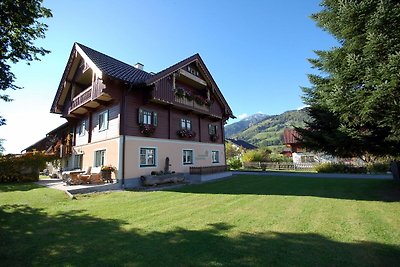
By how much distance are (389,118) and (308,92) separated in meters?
4.47

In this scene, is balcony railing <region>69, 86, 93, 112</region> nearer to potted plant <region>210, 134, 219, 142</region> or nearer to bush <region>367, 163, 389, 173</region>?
potted plant <region>210, 134, 219, 142</region>

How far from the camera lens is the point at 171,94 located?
18000 mm

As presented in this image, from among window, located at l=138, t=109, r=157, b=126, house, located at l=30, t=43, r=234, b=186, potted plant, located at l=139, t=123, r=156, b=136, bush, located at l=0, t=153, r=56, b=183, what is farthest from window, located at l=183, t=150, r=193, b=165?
bush, located at l=0, t=153, r=56, b=183

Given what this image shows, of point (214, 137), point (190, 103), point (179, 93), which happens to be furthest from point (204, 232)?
point (214, 137)

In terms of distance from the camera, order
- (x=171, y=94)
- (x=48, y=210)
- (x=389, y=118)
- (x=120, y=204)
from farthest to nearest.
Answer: (x=171, y=94), (x=120, y=204), (x=48, y=210), (x=389, y=118)

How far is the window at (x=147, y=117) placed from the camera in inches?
660

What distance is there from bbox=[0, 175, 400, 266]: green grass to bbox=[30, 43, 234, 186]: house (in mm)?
6850

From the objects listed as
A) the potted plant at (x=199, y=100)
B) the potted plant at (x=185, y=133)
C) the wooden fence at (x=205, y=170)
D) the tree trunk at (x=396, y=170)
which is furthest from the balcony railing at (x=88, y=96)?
the tree trunk at (x=396, y=170)

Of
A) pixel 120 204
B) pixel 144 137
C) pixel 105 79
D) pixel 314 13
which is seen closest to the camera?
pixel 120 204

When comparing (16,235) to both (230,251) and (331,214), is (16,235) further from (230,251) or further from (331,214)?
(331,214)

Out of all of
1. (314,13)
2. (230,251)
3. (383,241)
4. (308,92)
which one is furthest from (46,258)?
(314,13)

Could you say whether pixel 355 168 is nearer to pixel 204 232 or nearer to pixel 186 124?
pixel 186 124

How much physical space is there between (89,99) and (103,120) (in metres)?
1.87

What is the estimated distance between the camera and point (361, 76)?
310 inches
